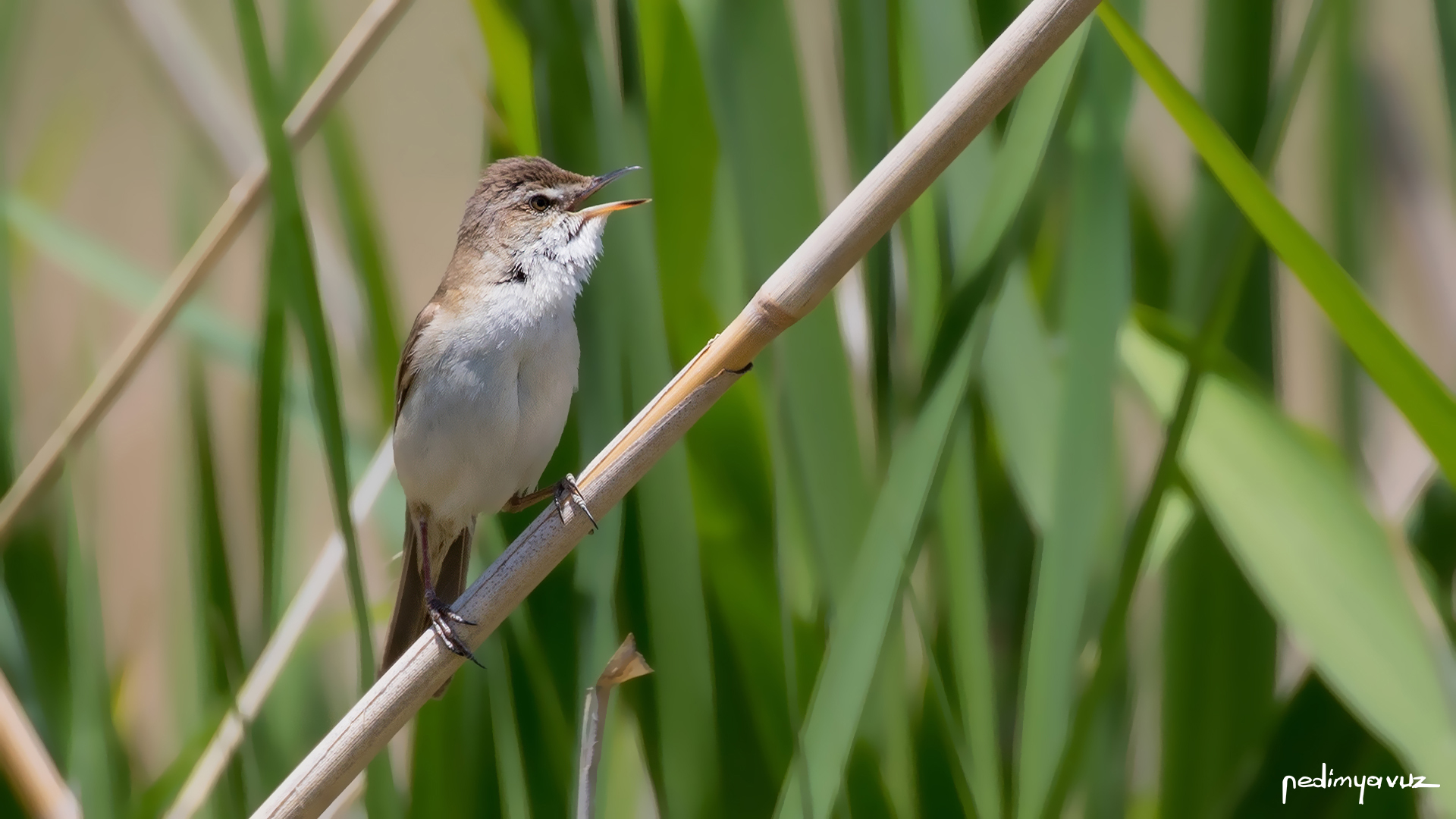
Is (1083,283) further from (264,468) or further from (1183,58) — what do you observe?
(1183,58)

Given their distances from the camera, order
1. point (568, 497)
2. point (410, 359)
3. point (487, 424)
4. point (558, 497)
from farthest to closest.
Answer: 1. point (410, 359)
2. point (487, 424)
3. point (558, 497)
4. point (568, 497)

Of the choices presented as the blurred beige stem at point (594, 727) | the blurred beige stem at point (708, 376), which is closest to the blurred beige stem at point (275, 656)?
the blurred beige stem at point (708, 376)

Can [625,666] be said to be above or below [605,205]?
below

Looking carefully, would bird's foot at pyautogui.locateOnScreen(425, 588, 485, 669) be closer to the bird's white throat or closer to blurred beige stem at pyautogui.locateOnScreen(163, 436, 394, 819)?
blurred beige stem at pyautogui.locateOnScreen(163, 436, 394, 819)

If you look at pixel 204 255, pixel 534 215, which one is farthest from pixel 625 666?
pixel 204 255

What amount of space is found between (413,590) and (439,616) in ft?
1.16

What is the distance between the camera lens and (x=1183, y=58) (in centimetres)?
222

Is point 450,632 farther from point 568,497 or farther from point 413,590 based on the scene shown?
point 413,590

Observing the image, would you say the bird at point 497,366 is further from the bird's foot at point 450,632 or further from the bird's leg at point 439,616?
the bird's foot at point 450,632

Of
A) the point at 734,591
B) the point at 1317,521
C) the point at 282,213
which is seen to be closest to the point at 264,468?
the point at 282,213

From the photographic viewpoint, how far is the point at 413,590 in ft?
4.62

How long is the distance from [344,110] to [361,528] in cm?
94

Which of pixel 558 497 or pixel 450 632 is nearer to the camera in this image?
pixel 450 632

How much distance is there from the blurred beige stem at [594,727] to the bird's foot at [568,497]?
12 centimetres
